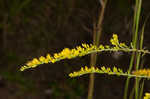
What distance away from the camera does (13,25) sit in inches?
88.4

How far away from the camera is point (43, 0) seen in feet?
7.09

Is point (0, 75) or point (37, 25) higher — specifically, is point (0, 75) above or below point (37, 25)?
below

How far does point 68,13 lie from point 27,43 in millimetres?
502

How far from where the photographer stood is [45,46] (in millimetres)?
2195

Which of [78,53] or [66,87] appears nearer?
[78,53]

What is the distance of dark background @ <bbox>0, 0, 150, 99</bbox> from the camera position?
198 centimetres

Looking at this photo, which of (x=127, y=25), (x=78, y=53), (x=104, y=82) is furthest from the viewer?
(x=104, y=82)

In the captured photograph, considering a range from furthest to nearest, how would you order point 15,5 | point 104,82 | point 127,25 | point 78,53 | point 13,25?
1. point 13,25
2. point 15,5
3. point 104,82
4. point 127,25
5. point 78,53

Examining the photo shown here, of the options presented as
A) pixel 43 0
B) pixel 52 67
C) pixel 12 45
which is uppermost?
pixel 43 0

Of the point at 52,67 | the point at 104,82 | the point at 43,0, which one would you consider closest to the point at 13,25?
the point at 43,0

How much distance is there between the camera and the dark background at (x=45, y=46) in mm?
1982

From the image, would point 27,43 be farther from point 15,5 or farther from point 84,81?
point 84,81

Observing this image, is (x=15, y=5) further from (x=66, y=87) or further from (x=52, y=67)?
(x=66, y=87)

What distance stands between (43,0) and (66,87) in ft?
2.54
